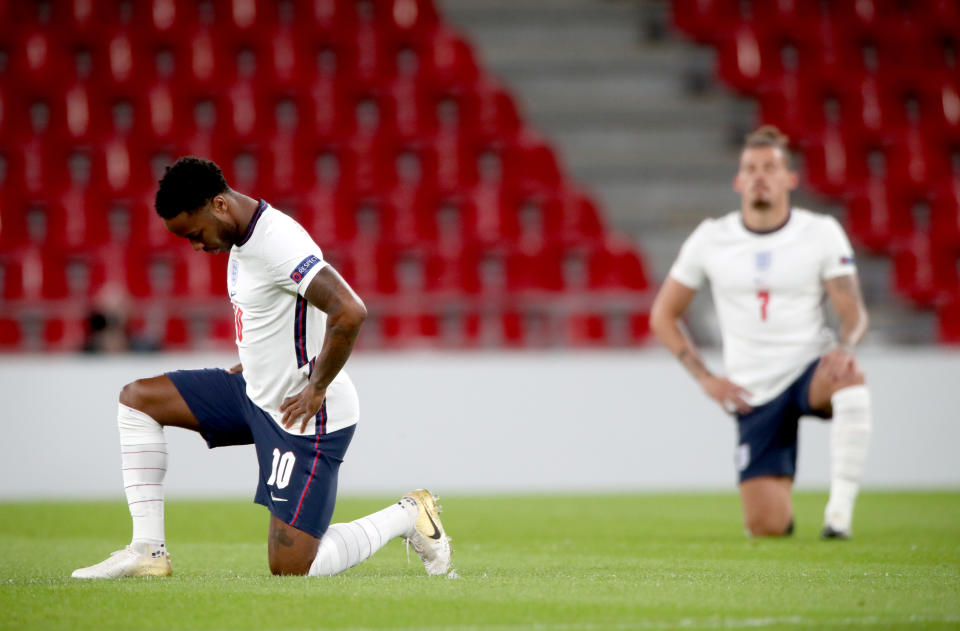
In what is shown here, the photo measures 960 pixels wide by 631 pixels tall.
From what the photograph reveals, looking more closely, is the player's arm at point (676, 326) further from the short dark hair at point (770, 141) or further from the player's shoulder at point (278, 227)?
the player's shoulder at point (278, 227)

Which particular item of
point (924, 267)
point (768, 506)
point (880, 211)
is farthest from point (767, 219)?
point (880, 211)

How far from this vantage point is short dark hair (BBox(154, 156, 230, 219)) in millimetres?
4680

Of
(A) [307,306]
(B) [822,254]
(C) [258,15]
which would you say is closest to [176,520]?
(A) [307,306]

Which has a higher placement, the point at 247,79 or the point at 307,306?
the point at 247,79

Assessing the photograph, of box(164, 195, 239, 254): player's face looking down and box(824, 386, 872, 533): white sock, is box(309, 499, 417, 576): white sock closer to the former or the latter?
box(164, 195, 239, 254): player's face looking down

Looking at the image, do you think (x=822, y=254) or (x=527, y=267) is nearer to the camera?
(x=822, y=254)

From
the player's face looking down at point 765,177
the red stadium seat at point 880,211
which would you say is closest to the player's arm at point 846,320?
the player's face looking down at point 765,177

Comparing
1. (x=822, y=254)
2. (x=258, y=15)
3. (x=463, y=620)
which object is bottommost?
(x=463, y=620)

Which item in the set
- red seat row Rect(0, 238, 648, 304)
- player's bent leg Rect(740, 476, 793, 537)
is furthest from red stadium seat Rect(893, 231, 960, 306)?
player's bent leg Rect(740, 476, 793, 537)

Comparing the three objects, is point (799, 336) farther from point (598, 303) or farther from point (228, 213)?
point (598, 303)

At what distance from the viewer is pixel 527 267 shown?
1352 cm

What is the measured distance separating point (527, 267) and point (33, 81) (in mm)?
6489

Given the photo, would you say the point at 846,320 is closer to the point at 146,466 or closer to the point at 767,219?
the point at 767,219

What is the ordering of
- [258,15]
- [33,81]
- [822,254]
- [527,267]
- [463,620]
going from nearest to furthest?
[463,620]
[822,254]
[527,267]
[33,81]
[258,15]
